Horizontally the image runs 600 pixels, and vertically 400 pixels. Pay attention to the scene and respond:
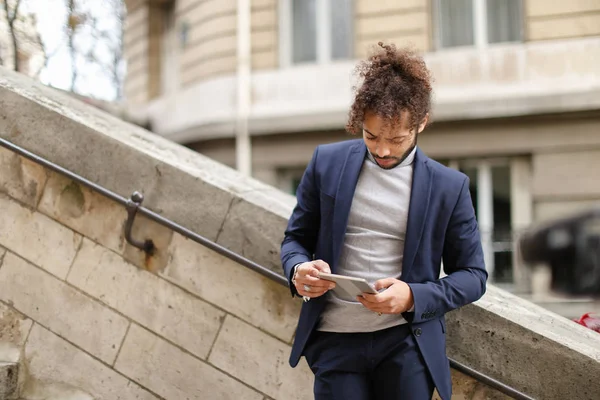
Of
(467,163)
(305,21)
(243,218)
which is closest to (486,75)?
(467,163)

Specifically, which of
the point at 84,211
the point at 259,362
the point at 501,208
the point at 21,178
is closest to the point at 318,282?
the point at 259,362

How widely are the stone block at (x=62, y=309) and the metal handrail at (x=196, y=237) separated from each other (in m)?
0.53

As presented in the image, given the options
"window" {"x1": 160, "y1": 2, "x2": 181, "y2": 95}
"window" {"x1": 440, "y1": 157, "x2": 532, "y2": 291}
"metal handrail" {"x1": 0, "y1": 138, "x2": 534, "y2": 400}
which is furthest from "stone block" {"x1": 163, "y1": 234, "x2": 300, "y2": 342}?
"window" {"x1": 160, "y1": 2, "x2": 181, "y2": 95}

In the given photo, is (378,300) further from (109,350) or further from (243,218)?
(109,350)

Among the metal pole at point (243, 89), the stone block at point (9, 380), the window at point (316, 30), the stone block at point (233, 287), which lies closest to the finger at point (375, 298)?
the stone block at point (233, 287)

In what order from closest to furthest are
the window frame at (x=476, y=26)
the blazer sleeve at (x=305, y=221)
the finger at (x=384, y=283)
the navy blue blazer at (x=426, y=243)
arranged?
the finger at (x=384, y=283) → the navy blue blazer at (x=426, y=243) → the blazer sleeve at (x=305, y=221) → the window frame at (x=476, y=26)

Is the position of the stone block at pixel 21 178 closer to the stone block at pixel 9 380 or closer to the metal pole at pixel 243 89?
the stone block at pixel 9 380

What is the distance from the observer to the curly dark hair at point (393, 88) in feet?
6.79

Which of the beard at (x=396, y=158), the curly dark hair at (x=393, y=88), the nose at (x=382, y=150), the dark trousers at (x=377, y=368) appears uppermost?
the curly dark hair at (x=393, y=88)

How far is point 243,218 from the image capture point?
3.11 metres

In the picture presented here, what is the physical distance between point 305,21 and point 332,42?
73cm

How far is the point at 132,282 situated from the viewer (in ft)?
10.8

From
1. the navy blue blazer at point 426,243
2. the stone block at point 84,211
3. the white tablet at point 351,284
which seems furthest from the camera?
the stone block at point 84,211

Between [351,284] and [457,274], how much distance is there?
41 cm
